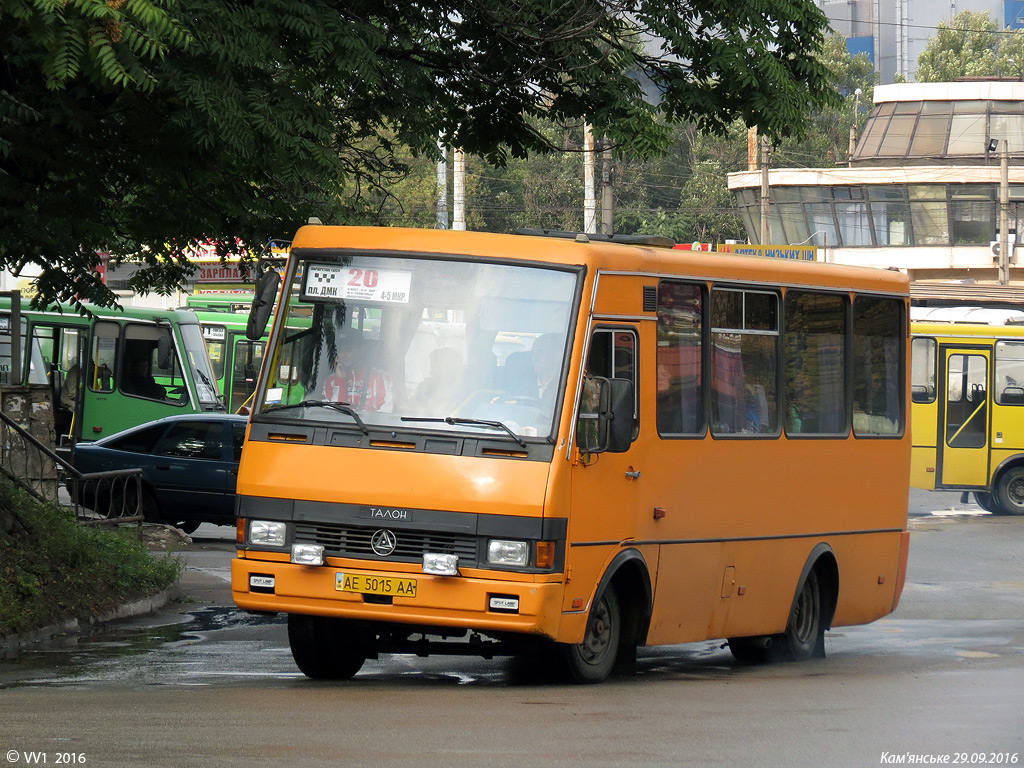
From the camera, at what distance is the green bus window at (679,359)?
10.1 metres

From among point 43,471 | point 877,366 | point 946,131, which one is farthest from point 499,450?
point 946,131

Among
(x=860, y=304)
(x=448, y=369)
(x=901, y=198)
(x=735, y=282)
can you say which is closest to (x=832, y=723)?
(x=448, y=369)

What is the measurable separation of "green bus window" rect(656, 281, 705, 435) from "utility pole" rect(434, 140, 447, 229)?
4.68 metres

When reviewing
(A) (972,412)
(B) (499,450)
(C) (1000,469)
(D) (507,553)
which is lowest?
(C) (1000,469)

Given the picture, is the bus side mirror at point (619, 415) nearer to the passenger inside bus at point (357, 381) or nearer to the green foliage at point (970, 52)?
the passenger inside bus at point (357, 381)

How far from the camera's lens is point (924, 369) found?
28062 mm

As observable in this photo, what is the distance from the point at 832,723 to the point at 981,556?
44.2ft

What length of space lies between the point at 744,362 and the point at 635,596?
2.02 metres

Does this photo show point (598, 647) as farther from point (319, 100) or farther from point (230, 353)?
point (230, 353)

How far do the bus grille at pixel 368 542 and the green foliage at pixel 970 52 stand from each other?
283 feet

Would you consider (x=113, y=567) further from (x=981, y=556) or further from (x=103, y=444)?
(x=981, y=556)

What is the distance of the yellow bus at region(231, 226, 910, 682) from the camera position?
879cm

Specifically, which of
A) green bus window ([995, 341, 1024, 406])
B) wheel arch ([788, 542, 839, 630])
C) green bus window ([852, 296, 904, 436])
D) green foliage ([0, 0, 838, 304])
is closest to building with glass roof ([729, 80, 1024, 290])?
green bus window ([995, 341, 1024, 406])

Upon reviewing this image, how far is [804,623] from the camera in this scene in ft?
39.9
